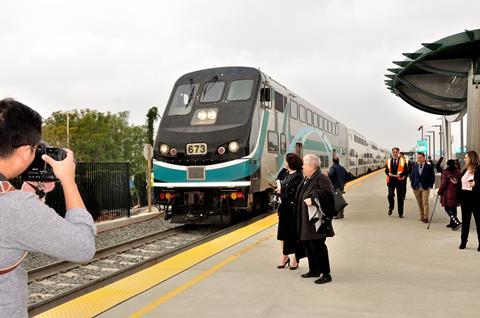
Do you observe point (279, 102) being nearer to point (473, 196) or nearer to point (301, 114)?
point (301, 114)

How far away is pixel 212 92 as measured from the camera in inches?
467

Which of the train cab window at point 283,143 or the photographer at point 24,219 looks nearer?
the photographer at point 24,219

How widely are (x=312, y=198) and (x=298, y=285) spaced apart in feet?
3.43

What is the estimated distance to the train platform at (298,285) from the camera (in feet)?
14.8

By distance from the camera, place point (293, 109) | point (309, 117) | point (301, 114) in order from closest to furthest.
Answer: point (293, 109)
point (301, 114)
point (309, 117)

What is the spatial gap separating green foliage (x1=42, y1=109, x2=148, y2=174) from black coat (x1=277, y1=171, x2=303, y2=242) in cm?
5394

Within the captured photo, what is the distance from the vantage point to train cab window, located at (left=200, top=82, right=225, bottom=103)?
11.7 meters

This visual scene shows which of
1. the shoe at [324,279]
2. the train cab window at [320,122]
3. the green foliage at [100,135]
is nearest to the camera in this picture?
the shoe at [324,279]

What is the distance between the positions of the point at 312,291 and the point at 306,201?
41.2 inches

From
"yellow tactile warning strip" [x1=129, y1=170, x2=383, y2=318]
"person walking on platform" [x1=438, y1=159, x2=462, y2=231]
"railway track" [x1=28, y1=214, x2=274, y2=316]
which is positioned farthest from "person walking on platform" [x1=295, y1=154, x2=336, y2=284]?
"person walking on platform" [x1=438, y1=159, x2=462, y2=231]

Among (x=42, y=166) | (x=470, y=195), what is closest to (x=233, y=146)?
(x=470, y=195)

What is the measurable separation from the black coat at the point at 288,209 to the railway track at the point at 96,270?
270 cm

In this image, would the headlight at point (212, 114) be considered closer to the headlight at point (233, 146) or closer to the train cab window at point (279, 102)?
the headlight at point (233, 146)

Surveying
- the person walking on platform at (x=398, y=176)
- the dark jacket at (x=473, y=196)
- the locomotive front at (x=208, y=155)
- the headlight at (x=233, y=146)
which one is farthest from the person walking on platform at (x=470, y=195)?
the headlight at (x=233, y=146)
